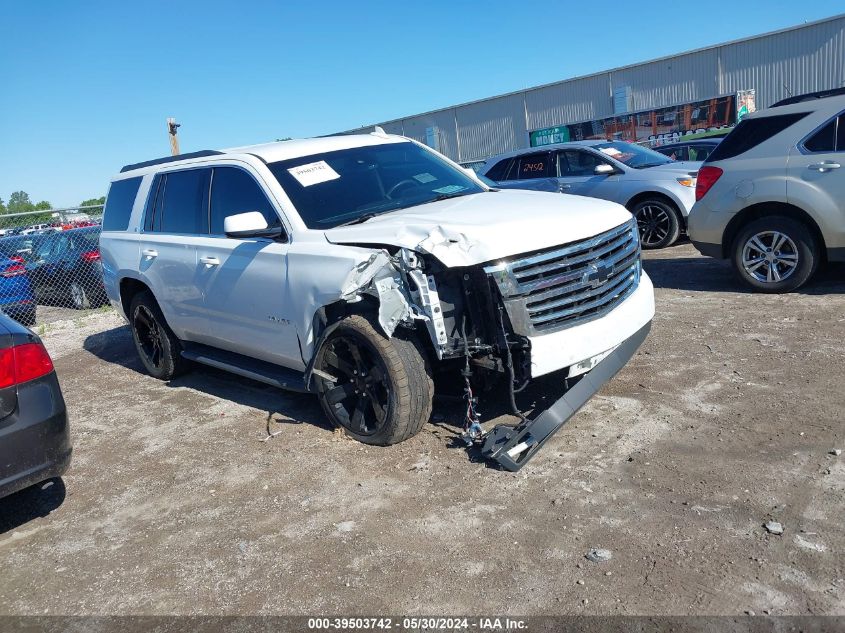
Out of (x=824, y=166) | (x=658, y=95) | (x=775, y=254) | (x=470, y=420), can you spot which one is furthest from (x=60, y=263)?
(x=658, y=95)

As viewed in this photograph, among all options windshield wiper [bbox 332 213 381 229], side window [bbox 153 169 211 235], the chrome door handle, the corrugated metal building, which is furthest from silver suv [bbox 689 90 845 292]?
the corrugated metal building

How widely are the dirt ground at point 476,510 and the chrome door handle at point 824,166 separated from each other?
172 cm

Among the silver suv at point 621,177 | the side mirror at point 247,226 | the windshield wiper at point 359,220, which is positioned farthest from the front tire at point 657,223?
the side mirror at point 247,226

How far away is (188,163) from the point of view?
227 inches

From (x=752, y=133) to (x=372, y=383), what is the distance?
16.3ft

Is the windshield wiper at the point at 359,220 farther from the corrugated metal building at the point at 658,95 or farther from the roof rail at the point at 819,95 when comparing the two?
the corrugated metal building at the point at 658,95

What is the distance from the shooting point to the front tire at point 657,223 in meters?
9.96

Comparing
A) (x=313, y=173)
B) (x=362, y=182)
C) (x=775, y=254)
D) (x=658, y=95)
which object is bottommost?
(x=775, y=254)

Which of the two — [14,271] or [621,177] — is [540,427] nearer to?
[621,177]

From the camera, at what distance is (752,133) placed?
22.6 feet

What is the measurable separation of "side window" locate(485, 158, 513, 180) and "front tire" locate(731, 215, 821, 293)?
5.15 m

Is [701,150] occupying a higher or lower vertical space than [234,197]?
lower

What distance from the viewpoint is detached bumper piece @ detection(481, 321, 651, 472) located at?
3.84 meters

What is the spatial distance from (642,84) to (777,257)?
83.6 ft
